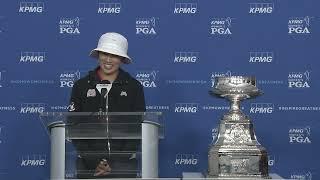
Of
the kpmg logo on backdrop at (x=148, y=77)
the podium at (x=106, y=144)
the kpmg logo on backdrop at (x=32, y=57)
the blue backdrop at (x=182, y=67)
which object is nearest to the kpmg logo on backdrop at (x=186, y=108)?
the blue backdrop at (x=182, y=67)

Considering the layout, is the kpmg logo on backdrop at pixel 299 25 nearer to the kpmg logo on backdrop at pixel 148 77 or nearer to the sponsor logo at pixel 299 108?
the sponsor logo at pixel 299 108

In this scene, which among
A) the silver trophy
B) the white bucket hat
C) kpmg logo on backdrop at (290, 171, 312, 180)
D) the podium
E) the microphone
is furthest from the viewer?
kpmg logo on backdrop at (290, 171, 312, 180)

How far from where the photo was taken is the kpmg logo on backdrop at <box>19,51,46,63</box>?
4.14 m

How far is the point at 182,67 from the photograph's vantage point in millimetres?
4117

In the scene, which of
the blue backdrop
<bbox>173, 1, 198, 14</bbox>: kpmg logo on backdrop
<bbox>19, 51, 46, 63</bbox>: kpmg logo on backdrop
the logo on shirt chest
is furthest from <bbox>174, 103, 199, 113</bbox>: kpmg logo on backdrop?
the logo on shirt chest

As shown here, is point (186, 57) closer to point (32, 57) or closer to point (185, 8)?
point (185, 8)

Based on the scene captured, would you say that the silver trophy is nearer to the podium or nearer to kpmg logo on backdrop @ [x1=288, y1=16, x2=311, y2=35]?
the podium

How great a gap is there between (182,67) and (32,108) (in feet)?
3.55

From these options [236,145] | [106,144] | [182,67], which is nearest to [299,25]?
[182,67]

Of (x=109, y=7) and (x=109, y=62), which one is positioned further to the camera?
(x=109, y=7)

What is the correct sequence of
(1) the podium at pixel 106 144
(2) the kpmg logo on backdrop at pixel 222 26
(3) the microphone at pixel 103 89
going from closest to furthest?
(1) the podium at pixel 106 144 < (3) the microphone at pixel 103 89 < (2) the kpmg logo on backdrop at pixel 222 26

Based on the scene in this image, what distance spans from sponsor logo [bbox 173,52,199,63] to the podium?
6.27 feet

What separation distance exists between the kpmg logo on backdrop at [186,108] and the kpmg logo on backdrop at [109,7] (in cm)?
79

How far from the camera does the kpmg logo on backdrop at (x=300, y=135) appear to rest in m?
4.09
